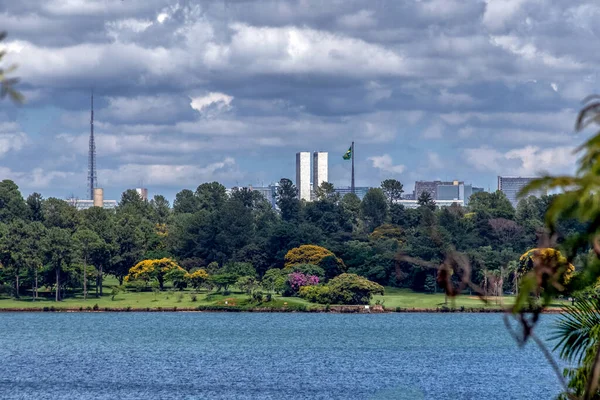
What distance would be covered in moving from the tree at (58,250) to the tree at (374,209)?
58.8 meters

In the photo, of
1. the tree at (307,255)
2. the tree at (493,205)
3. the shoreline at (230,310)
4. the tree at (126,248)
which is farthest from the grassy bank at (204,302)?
the tree at (493,205)

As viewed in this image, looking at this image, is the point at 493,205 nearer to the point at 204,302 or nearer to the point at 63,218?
the point at 204,302

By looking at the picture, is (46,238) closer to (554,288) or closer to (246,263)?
(246,263)

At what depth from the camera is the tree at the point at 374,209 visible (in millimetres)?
151000

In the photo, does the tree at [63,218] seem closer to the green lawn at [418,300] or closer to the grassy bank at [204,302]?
the grassy bank at [204,302]

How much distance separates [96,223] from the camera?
116250 mm

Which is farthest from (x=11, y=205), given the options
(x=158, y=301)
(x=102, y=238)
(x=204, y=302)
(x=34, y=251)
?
(x=204, y=302)

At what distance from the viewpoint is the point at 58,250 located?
98625mm

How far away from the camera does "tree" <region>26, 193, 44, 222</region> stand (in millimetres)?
135875

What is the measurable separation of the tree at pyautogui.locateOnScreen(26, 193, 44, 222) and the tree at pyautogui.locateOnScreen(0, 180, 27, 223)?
737 mm

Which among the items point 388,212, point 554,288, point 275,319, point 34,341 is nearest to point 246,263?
point 275,319

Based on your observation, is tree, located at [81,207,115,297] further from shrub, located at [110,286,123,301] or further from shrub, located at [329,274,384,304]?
shrub, located at [329,274,384,304]

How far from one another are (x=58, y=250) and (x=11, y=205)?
41.5 meters

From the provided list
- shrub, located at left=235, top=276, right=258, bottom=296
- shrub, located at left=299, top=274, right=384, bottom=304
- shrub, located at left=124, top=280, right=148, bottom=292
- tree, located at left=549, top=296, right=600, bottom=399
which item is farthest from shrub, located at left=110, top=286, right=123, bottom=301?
tree, located at left=549, top=296, right=600, bottom=399
